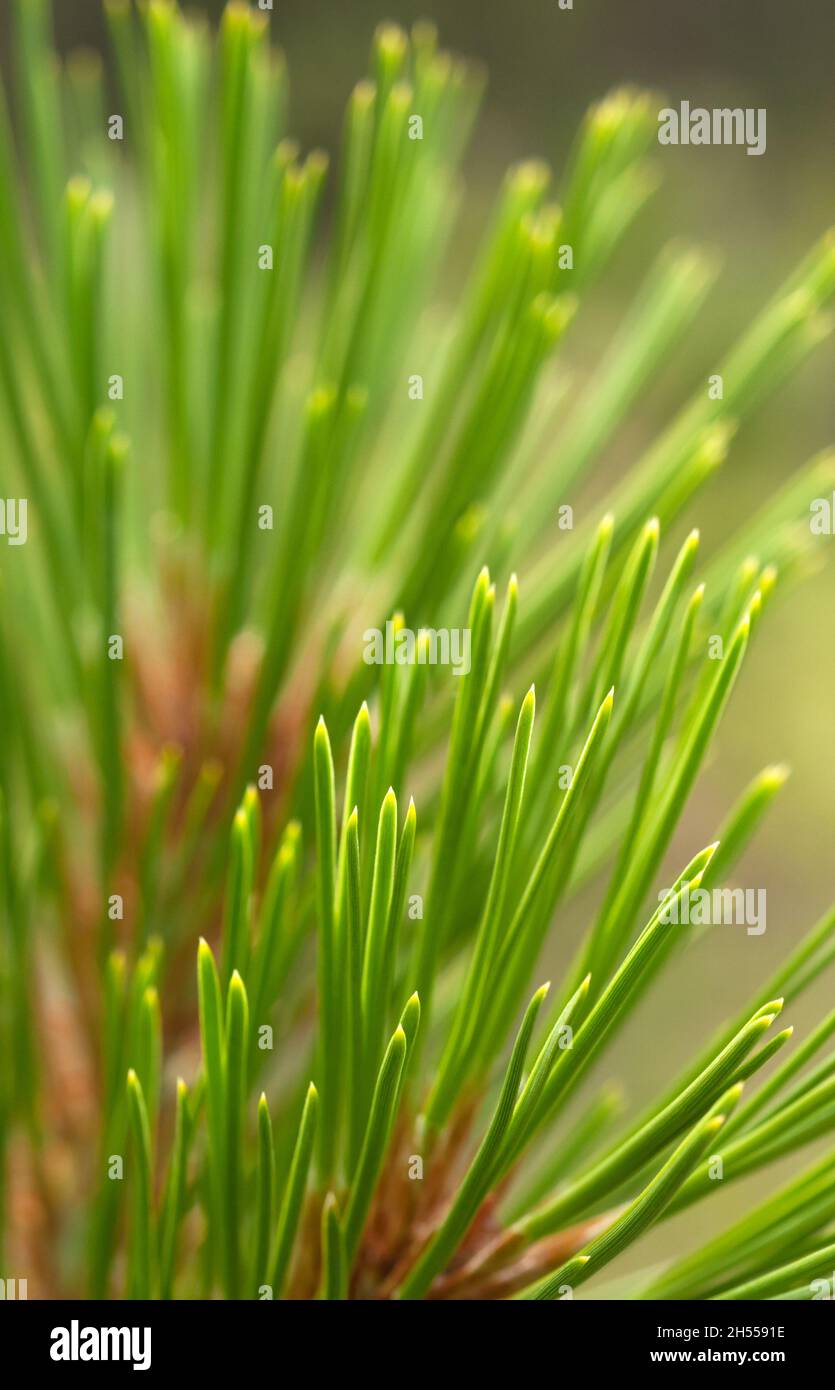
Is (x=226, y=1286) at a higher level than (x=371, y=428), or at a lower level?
lower

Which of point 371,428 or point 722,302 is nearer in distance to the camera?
point 371,428

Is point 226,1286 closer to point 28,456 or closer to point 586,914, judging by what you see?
point 28,456

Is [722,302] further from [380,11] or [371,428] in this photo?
[371,428]

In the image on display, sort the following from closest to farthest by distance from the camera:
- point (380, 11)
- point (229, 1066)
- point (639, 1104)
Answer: point (229, 1066) < point (639, 1104) < point (380, 11)

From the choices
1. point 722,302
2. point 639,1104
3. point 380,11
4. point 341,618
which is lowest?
point 639,1104

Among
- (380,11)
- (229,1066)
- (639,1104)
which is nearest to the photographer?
(229,1066)

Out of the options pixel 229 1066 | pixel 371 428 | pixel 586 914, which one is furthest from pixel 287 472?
pixel 586 914
